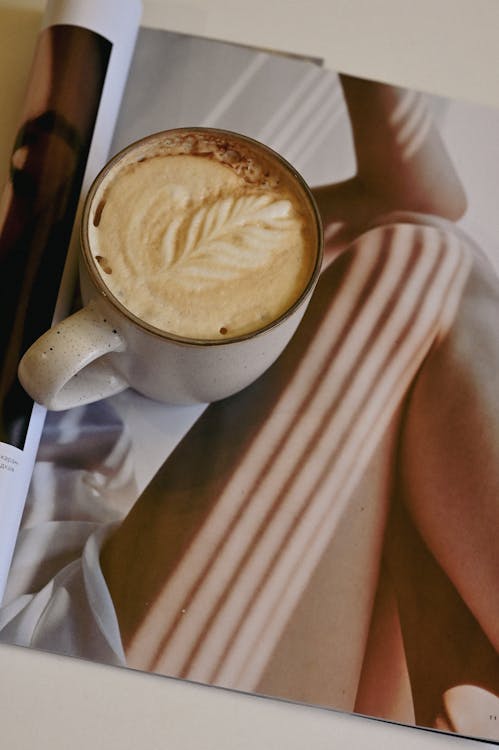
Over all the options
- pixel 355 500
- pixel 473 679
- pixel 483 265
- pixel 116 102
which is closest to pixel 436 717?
pixel 473 679

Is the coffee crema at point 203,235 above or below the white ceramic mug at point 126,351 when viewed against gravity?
above

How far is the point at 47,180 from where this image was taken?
0.52 m

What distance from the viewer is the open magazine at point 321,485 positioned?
1.54ft

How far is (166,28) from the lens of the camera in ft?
2.08

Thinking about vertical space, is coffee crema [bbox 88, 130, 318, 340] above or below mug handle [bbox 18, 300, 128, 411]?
above

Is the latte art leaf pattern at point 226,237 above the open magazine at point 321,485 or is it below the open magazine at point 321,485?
above

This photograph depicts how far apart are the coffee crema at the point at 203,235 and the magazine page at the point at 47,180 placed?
0.07 metres

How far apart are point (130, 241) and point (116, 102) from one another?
0.18m

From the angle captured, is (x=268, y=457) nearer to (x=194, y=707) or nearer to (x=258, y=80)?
(x=194, y=707)

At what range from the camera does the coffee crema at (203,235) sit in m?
0.44

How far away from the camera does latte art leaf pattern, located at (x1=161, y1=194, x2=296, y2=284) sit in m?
0.45

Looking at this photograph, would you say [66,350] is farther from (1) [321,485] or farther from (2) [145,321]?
(1) [321,485]

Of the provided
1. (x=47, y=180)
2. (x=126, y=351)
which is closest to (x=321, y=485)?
(x=126, y=351)

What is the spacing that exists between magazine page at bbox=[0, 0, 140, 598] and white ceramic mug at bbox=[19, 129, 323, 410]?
3 centimetres
